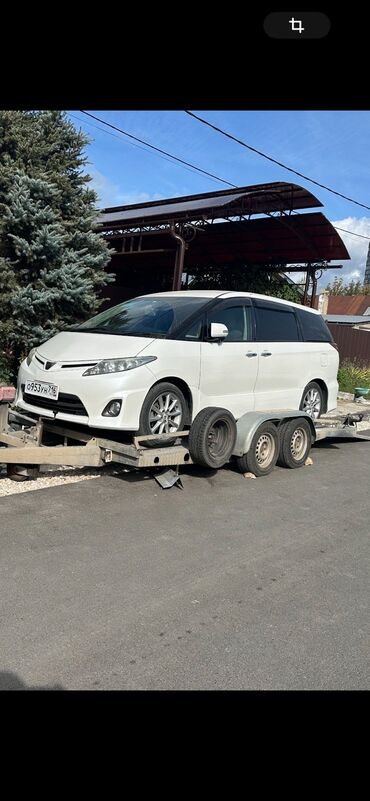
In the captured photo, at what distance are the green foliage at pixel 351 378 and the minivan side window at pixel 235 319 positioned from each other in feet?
40.3

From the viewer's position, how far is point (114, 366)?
524 centimetres

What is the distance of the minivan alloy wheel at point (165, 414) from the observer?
218 inches

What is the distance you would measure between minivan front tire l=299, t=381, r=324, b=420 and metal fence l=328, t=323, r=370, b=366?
14.3 metres

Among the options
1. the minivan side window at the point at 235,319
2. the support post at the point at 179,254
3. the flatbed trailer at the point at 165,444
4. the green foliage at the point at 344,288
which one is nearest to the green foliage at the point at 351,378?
the support post at the point at 179,254

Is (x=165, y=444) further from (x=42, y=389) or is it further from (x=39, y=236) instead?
(x=39, y=236)

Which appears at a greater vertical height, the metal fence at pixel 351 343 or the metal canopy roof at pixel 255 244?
the metal canopy roof at pixel 255 244

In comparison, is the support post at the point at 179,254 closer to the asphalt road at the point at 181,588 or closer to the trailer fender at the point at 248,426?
the trailer fender at the point at 248,426

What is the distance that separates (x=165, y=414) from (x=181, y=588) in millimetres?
2212

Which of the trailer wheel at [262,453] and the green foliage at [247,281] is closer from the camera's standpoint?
the trailer wheel at [262,453]

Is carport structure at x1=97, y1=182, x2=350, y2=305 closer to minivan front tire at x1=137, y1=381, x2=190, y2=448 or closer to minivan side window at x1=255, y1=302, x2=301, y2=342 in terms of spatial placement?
minivan side window at x1=255, y1=302, x2=301, y2=342

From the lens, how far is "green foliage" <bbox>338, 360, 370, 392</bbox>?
728 inches

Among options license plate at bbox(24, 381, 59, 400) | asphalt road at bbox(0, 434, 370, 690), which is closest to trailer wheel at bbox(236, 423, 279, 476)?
asphalt road at bbox(0, 434, 370, 690)
